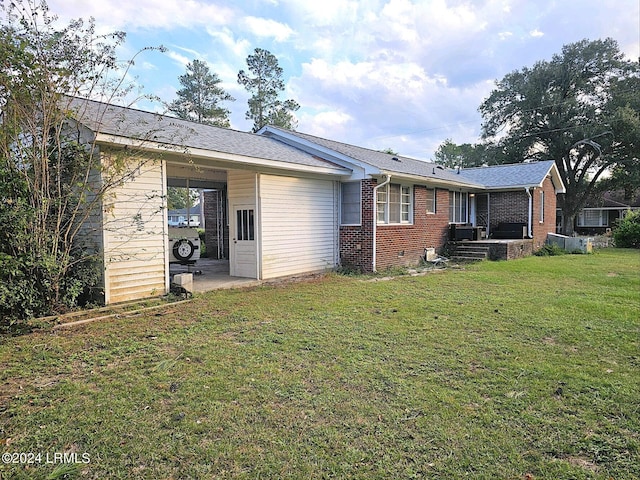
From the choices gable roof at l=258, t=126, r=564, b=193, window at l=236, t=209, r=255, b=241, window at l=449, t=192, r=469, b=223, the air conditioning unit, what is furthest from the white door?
window at l=449, t=192, r=469, b=223

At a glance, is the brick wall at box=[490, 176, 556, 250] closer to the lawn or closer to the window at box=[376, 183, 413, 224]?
the window at box=[376, 183, 413, 224]

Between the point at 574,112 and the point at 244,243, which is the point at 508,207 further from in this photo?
the point at 574,112

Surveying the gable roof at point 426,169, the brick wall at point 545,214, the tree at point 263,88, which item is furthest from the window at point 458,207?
the tree at point 263,88

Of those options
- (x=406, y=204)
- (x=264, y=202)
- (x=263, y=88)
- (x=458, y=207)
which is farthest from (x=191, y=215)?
(x=264, y=202)

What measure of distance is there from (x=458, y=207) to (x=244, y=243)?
10.4 metres

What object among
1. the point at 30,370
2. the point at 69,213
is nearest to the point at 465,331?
the point at 30,370

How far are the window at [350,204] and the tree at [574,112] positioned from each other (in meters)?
22.6

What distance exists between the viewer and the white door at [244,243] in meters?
9.26

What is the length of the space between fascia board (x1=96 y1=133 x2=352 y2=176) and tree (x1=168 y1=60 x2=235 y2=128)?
23978 millimetres

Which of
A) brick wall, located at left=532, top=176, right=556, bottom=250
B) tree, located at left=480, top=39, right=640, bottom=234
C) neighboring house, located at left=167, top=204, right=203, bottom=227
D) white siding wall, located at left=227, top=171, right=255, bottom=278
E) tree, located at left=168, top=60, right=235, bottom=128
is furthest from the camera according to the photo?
neighboring house, located at left=167, top=204, right=203, bottom=227

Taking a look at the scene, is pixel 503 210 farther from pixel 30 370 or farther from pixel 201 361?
pixel 30 370

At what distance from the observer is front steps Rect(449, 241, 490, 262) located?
13.8 metres

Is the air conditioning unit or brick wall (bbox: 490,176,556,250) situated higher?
brick wall (bbox: 490,176,556,250)

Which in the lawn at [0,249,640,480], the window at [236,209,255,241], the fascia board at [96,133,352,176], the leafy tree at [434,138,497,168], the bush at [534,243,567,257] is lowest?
the lawn at [0,249,640,480]
